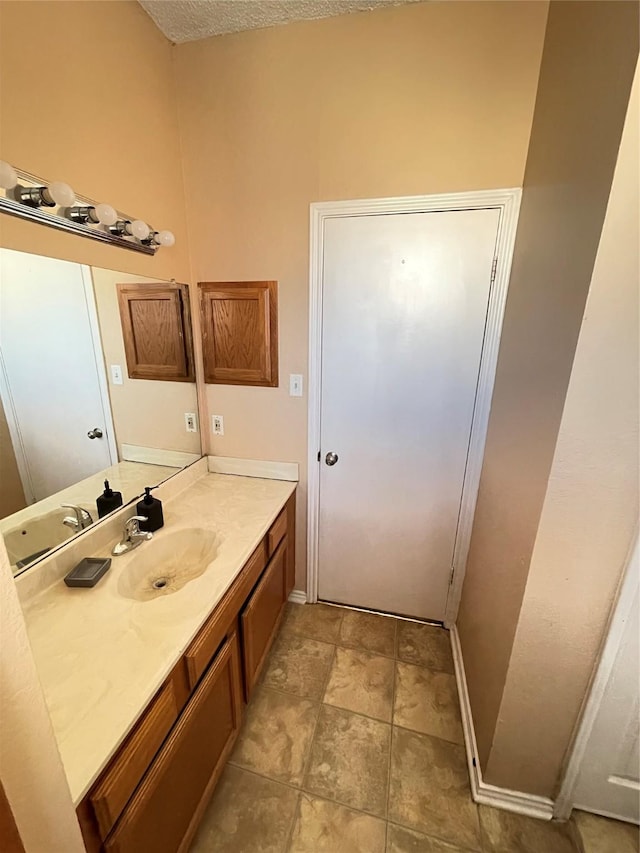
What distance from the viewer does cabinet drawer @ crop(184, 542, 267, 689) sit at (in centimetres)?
99

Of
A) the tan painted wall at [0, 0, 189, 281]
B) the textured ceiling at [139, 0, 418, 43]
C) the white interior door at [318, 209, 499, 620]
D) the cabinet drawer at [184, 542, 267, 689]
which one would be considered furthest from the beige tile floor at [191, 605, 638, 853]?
the textured ceiling at [139, 0, 418, 43]

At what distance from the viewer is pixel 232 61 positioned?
149 centimetres

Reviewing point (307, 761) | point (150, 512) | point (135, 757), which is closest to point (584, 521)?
point (135, 757)

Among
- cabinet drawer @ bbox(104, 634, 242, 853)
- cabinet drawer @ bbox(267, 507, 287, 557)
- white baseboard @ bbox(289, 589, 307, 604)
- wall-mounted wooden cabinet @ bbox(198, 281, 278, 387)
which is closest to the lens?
cabinet drawer @ bbox(104, 634, 242, 853)

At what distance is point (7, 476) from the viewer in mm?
1054

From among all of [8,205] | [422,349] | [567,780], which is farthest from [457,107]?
[567,780]

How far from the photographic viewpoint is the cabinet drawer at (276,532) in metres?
1.58

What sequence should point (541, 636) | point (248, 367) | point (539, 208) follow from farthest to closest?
point (248, 367) < point (539, 208) < point (541, 636)

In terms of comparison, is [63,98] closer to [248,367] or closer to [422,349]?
[248,367]

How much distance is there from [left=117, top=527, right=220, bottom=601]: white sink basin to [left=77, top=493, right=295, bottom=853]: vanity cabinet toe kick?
221 mm

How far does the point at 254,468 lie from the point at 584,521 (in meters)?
1.46

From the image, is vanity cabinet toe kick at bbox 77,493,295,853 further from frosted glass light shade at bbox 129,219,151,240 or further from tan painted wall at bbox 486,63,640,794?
frosted glass light shade at bbox 129,219,151,240

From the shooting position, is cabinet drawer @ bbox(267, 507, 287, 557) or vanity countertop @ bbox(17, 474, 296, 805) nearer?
vanity countertop @ bbox(17, 474, 296, 805)

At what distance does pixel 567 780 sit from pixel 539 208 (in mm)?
1894
